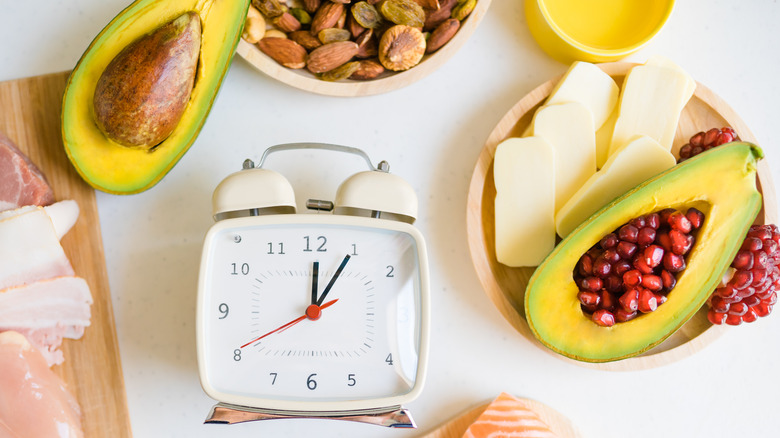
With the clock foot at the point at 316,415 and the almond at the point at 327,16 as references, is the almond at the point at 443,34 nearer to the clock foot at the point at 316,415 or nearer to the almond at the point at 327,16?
the almond at the point at 327,16

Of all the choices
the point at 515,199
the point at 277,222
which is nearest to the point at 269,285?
the point at 277,222

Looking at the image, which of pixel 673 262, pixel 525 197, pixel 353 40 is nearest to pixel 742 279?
pixel 673 262

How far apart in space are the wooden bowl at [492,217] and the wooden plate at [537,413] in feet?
0.33

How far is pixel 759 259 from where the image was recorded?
2.73ft

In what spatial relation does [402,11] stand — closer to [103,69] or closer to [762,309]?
[103,69]

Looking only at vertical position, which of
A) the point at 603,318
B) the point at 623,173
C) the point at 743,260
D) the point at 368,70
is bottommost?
the point at 603,318

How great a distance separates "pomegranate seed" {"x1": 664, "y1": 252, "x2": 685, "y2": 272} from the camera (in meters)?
0.81

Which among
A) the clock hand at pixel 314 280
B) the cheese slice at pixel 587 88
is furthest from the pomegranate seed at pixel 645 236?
the clock hand at pixel 314 280

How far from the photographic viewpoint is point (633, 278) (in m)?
0.81

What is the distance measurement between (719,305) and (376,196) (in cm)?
54

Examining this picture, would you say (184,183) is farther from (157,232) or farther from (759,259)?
(759,259)

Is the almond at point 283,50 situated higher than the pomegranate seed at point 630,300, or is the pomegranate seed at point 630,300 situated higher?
the almond at point 283,50

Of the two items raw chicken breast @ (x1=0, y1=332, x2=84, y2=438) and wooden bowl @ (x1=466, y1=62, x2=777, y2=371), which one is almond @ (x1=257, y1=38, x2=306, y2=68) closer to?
wooden bowl @ (x1=466, y1=62, x2=777, y2=371)

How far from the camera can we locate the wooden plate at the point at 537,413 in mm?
960
